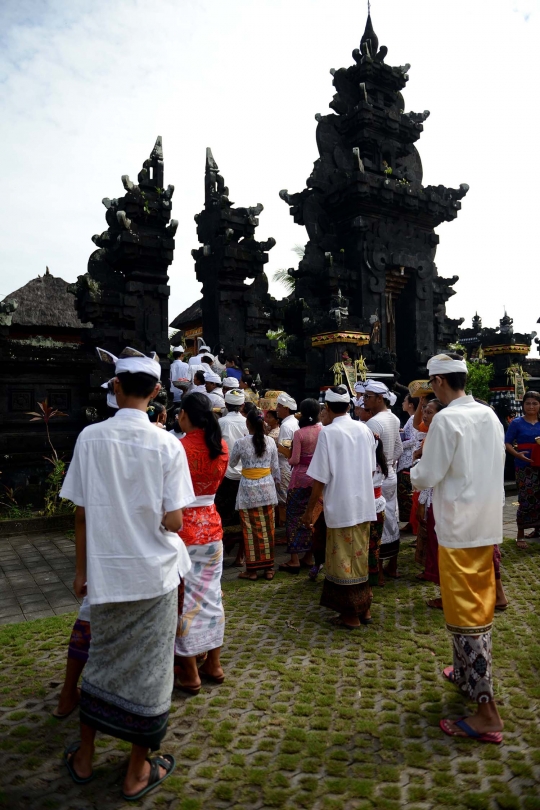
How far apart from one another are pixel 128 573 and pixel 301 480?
3.82m

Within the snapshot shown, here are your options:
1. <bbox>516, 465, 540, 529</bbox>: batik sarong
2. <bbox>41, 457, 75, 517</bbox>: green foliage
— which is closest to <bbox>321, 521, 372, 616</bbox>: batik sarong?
<bbox>516, 465, 540, 529</bbox>: batik sarong

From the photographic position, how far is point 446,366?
3516 millimetres

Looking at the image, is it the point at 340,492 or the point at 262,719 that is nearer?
the point at 262,719

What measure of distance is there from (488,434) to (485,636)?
1.17 m

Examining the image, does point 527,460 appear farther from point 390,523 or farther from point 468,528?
point 468,528

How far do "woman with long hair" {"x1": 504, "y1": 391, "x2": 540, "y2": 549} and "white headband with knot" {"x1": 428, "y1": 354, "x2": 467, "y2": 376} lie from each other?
A: 4.35 m

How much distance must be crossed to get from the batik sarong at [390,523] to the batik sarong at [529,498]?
8.09 feet

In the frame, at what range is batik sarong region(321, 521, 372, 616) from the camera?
15.3ft

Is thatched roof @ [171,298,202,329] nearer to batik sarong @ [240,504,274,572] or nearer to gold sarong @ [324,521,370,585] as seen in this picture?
batik sarong @ [240,504,274,572]

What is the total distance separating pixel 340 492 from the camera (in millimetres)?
4742

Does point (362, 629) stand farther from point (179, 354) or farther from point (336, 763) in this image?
point (179, 354)

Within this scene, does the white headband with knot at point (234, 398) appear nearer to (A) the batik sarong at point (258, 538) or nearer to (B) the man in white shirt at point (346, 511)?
(A) the batik sarong at point (258, 538)

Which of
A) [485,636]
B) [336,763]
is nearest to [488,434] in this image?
[485,636]

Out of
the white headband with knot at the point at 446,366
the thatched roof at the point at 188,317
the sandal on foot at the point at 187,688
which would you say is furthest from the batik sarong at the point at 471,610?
the thatched roof at the point at 188,317
